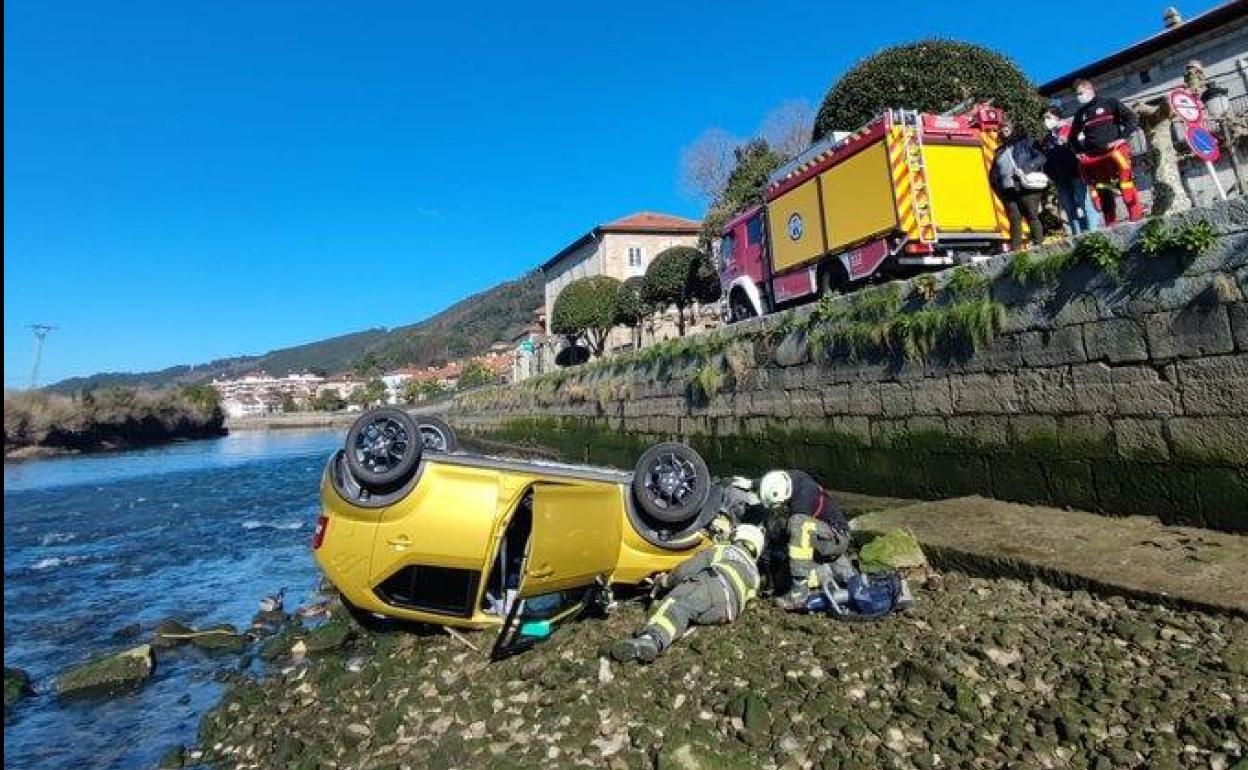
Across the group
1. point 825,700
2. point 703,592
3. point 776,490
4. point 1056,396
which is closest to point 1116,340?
point 1056,396

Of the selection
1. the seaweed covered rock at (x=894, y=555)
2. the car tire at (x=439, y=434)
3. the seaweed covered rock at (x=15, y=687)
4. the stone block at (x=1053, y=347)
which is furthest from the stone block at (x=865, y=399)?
the seaweed covered rock at (x=15, y=687)

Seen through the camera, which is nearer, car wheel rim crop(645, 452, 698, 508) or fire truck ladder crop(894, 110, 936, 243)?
car wheel rim crop(645, 452, 698, 508)

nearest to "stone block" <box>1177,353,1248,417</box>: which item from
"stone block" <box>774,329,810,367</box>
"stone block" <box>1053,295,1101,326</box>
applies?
"stone block" <box>1053,295,1101,326</box>

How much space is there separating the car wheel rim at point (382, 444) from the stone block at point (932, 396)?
5.72 meters

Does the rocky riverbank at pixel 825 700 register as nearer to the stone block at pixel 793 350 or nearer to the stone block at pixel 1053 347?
the stone block at pixel 1053 347

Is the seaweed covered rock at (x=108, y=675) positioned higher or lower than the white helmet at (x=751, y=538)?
lower

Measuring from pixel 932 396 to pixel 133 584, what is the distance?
1182cm

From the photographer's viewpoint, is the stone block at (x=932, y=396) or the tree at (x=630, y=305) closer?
the stone block at (x=932, y=396)

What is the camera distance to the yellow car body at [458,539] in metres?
5.38

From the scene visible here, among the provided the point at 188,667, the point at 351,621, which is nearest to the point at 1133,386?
the point at 351,621

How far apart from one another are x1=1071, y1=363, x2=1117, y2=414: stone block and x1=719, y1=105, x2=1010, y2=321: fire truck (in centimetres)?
341

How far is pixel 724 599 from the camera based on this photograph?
5516 millimetres

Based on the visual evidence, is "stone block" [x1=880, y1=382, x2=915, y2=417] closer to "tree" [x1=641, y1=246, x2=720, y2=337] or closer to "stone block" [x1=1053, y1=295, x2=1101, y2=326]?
"stone block" [x1=1053, y1=295, x2=1101, y2=326]

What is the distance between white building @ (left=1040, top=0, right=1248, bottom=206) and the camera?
1998 cm
